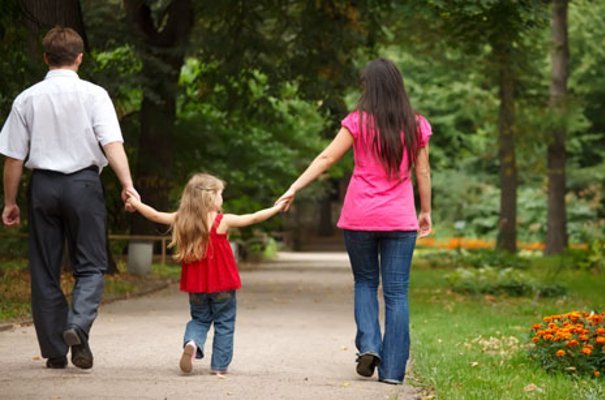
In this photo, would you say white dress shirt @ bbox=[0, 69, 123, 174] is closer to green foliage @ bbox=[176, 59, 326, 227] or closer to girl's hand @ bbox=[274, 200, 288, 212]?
girl's hand @ bbox=[274, 200, 288, 212]

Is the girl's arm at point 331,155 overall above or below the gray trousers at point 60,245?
above

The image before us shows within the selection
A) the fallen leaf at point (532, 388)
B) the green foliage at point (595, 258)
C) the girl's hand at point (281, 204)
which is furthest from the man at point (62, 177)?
the green foliage at point (595, 258)

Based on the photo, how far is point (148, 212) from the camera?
27.0 feet

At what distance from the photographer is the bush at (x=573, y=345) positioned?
339 inches

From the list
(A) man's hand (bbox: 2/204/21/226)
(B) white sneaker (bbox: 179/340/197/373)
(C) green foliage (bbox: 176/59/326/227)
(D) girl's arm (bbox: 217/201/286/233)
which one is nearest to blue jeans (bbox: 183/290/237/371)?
(B) white sneaker (bbox: 179/340/197/373)

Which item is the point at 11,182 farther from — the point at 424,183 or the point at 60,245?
the point at 424,183

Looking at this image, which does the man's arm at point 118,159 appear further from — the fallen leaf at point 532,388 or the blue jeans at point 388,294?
the fallen leaf at point 532,388

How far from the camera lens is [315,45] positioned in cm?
2364

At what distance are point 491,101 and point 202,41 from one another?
1158cm

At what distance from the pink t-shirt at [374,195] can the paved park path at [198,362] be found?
39.9 inches

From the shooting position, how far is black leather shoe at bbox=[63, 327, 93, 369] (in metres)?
7.96

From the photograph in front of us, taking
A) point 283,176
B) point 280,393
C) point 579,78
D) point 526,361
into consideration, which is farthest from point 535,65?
point 280,393

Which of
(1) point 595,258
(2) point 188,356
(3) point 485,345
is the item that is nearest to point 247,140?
(1) point 595,258

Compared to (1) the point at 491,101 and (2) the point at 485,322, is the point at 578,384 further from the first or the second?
(1) the point at 491,101
